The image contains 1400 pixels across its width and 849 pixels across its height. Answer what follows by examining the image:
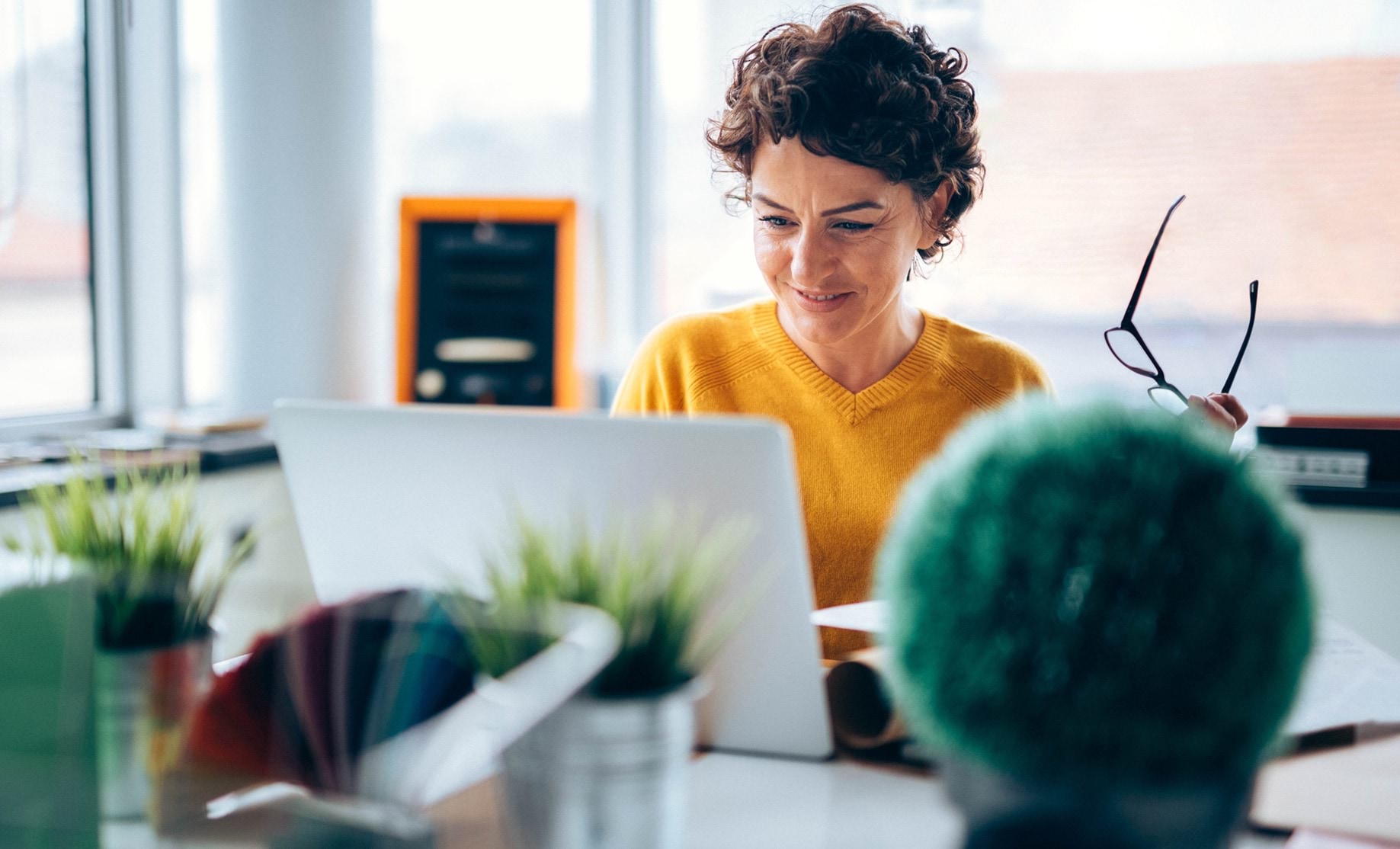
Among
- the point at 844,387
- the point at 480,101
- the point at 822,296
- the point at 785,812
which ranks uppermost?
the point at 480,101

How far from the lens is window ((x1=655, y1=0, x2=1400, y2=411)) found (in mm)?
2539

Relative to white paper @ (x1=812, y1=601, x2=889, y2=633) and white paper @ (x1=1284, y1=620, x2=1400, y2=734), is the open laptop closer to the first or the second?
white paper @ (x1=812, y1=601, x2=889, y2=633)

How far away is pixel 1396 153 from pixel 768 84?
178 cm

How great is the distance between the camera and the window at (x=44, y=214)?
213 centimetres

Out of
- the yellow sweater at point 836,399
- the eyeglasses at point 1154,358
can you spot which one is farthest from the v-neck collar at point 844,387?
the eyeglasses at point 1154,358

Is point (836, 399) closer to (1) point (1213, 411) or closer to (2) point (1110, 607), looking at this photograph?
(1) point (1213, 411)

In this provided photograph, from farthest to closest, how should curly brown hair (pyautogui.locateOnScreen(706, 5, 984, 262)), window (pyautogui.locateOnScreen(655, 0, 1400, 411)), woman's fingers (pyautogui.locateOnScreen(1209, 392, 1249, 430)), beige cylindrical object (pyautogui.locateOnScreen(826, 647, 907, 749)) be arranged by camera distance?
1. window (pyautogui.locateOnScreen(655, 0, 1400, 411))
2. curly brown hair (pyautogui.locateOnScreen(706, 5, 984, 262))
3. woman's fingers (pyautogui.locateOnScreen(1209, 392, 1249, 430))
4. beige cylindrical object (pyautogui.locateOnScreen(826, 647, 907, 749))

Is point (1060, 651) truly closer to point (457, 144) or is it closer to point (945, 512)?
point (945, 512)

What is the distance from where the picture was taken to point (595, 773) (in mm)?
603

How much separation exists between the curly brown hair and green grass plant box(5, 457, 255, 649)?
38.9 inches

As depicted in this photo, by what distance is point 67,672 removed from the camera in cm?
64

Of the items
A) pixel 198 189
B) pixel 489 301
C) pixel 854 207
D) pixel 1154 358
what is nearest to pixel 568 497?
pixel 1154 358

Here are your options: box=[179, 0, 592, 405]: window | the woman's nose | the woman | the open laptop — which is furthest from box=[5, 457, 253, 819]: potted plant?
box=[179, 0, 592, 405]: window

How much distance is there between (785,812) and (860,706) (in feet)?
0.54
